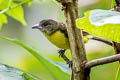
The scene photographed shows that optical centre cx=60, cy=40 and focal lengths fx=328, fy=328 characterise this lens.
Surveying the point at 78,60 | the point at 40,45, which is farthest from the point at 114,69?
the point at 40,45

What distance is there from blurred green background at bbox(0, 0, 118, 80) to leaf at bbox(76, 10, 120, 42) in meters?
0.41

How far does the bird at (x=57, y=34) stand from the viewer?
173 cm

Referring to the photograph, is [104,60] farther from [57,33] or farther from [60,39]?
[57,33]

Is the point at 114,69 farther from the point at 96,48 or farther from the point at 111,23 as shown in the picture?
the point at 111,23

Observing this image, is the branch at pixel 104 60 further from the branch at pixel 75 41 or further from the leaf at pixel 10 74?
the leaf at pixel 10 74

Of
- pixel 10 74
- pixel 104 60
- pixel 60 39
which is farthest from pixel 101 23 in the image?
pixel 60 39

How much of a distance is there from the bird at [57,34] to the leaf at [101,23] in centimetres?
103

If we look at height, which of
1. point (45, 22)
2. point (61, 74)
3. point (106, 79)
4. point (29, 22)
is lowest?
point (29, 22)

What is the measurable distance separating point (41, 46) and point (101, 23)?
3.46m

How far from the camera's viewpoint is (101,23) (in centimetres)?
52

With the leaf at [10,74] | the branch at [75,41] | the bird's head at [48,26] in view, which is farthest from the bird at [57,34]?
the branch at [75,41]

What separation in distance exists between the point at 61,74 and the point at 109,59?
0.37 meters

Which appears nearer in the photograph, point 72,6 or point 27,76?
point 72,6

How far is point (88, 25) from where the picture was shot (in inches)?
21.8
